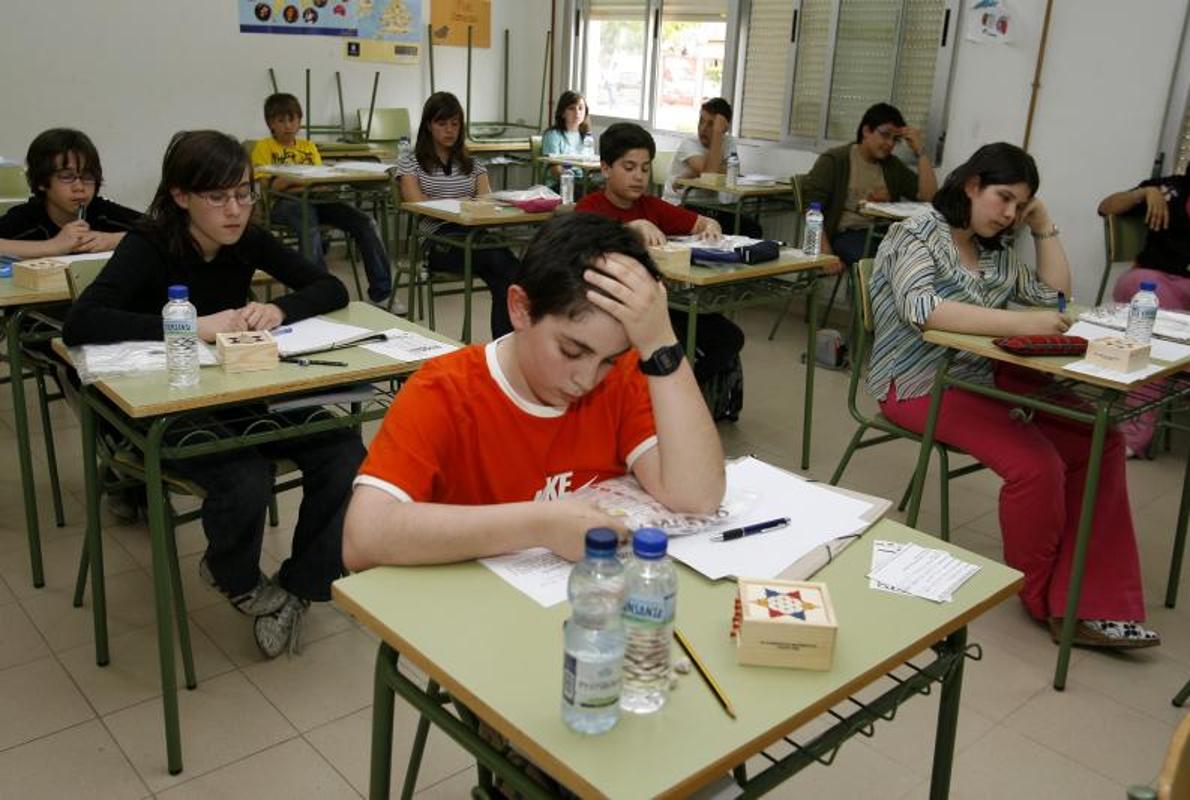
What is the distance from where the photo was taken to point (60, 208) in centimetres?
327

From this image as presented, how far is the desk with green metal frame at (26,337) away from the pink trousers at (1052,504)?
247 cm

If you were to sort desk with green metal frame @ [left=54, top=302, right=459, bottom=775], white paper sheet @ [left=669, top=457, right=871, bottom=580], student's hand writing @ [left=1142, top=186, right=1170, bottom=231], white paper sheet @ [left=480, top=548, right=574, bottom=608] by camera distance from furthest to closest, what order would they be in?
1. student's hand writing @ [left=1142, top=186, right=1170, bottom=231]
2. desk with green metal frame @ [left=54, top=302, right=459, bottom=775]
3. white paper sheet @ [left=669, top=457, right=871, bottom=580]
4. white paper sheet @ [left=480, top=548, right=574, bottom=608]

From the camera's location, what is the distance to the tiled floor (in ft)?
6.78

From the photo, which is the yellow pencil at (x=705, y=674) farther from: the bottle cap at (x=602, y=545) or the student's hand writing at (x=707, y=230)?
the student's hand writing at (x=707, y=230)

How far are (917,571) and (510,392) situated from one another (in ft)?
2.10

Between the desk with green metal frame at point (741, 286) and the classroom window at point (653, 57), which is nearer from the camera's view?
the desk with green metal frame at point (741, 286)

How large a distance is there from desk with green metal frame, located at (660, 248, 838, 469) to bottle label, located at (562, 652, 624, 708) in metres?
2.39

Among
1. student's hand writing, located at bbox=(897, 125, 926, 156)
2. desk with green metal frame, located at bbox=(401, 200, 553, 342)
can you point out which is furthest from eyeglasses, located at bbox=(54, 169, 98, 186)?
student's hand writing, located at bbox=(897, 125, 926, 156)

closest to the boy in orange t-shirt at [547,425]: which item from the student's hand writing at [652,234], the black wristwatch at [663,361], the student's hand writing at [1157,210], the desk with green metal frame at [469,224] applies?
the black wristwatch at [663,361]

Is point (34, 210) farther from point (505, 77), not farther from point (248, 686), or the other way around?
point (505, 77)

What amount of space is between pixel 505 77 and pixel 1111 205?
502 centimetres

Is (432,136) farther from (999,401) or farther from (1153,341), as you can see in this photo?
(1153,341)

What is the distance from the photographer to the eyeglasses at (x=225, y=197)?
2.37 metres

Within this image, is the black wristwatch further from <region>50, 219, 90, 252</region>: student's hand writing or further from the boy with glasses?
the boy with glasses
